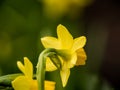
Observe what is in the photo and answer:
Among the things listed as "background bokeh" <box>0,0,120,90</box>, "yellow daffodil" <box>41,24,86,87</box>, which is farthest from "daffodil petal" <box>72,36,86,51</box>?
"background bokeh" <box>0,0,120,90</box>

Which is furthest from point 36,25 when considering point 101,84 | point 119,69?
point 119,69

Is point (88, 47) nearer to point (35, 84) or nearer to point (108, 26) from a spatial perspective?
point (108, 26)

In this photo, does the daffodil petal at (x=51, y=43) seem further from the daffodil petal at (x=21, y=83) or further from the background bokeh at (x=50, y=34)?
the background bokeh at (x=50, y=34)

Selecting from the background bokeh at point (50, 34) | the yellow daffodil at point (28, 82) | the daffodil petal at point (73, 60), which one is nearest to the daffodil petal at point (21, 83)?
the yellow daffodil at point (28, 82)

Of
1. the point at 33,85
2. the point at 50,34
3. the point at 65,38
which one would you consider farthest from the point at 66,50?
the point at 50,34

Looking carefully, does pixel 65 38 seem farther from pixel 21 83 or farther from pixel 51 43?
pixel 21 83

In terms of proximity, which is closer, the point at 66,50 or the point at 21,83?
the point at 21,83
